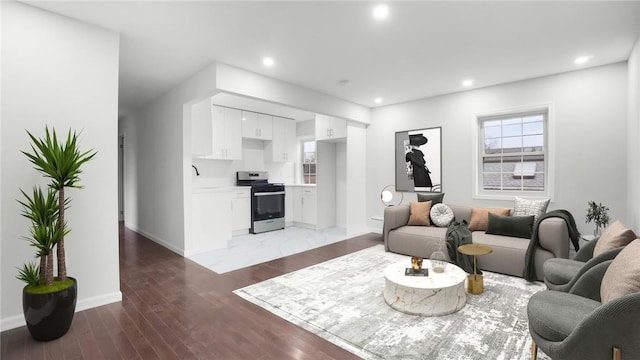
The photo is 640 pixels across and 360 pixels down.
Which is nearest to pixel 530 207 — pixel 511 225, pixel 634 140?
pixel 511 225

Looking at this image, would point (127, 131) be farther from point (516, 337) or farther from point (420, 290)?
point (516, 337)

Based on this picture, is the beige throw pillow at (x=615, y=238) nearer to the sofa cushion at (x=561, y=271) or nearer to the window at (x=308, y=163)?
the sofa cushion at (x=561, y=271)

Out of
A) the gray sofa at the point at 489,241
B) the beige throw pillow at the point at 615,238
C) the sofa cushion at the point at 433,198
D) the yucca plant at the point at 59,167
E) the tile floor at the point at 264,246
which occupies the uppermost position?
the yucca plant at the point at 59,167

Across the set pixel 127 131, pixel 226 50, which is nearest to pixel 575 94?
pixel 226 50

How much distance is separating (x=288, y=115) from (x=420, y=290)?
526cm

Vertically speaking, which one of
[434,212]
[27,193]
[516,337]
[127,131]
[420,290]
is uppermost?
[127,131]

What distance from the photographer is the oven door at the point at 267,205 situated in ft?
19.8

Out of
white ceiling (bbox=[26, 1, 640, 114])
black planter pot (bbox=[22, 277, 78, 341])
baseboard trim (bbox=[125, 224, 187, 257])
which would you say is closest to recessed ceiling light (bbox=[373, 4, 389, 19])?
white ceiling (bbox=[26, 1, 640, 114])

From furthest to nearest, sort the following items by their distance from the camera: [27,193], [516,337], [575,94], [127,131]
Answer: [127,131] → [575,94] → [27,193] → [516,337]

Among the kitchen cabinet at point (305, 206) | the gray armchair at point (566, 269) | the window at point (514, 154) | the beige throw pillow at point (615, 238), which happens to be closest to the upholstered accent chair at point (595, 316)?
the gray armchair at point (566, 269)

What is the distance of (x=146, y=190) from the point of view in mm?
5676

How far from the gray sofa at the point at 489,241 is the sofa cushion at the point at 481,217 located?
0.35ft

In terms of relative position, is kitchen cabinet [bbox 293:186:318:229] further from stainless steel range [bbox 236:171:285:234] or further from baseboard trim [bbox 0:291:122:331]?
baseboard trim [bbox 0:291:122:331]

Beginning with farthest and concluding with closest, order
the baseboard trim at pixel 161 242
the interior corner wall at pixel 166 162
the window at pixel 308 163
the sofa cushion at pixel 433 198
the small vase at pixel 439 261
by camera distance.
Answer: the window at pixel 308 163, the sofa cushion at pixel 433 198, the baseboard trim at pixel 161 242, the interior corner wall at pixel 166 162, the small vase at pixel 439 261
